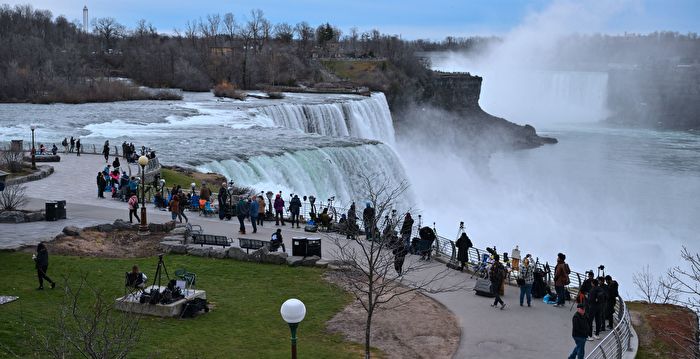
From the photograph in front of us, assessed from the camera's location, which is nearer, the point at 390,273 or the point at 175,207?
the point at 390,273

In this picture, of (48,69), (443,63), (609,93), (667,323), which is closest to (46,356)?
(667,323)

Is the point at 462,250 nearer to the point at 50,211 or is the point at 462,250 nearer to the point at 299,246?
the point at 299,246

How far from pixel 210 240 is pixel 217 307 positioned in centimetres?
412

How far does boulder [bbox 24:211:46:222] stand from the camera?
757 inches

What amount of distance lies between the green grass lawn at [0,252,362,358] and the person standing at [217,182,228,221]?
3791 millimetres

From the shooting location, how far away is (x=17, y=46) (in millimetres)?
82438

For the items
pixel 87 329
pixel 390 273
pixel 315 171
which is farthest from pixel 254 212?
pixel 315 171

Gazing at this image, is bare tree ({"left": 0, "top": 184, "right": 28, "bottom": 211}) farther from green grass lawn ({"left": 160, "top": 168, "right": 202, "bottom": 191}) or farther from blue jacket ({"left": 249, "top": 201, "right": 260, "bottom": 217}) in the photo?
blue jacket ({"left": 249, "top": 201, "right": 260, "bottom": 217})

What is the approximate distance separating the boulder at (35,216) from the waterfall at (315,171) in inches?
399

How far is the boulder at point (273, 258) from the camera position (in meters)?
16.6

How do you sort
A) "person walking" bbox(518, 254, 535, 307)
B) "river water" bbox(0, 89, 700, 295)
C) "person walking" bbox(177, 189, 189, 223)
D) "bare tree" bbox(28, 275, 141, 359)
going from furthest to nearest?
"river water" bbox(0, 89, 700, 295) < "person walking" bbox(177, 189, 189, 223) < "person walking" bbox(518, 254, 535, 307) < "bare tree" bbox(28, 275, 141, 359)

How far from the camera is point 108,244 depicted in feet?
56.9

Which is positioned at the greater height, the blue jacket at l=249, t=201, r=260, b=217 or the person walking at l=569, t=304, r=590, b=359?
the blue jacket at l=249, t=201, r=260, b=217

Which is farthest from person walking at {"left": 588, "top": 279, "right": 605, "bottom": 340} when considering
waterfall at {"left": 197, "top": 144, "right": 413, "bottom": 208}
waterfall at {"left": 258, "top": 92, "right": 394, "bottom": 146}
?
waterfall at {"left": 258, "top": 92, "right": 394, "bottom": 146}
